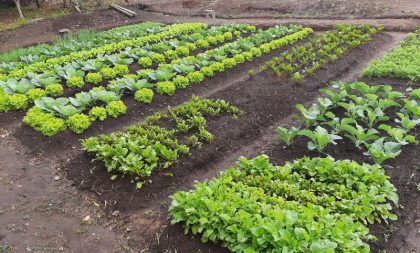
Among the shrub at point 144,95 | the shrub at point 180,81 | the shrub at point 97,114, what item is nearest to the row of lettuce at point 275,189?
the shrub at point 97,114

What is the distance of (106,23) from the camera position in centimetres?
1981

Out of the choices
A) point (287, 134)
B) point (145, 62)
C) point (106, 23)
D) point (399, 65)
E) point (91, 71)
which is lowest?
point (106, 23)

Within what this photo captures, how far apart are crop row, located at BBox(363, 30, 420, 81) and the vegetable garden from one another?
4 centimetres

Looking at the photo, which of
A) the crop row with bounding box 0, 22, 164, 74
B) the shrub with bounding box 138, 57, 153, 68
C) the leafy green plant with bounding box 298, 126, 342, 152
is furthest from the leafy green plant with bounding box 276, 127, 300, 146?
the crop row with bounding box 0, 22, 164, 74

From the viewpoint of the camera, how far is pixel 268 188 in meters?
5.71

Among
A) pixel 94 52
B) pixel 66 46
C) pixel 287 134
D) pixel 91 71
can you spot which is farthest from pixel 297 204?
pixel 66 46

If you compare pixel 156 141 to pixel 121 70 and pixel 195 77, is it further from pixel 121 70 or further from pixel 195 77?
pixel 121 70

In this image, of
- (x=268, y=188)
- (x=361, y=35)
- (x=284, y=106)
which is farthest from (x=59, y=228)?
(x=361, y=35)

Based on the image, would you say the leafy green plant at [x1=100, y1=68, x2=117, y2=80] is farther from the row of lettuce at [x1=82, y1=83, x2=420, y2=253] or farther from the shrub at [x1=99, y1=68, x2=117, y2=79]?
the row of lettuce at [x1=82, y1=83, x2=420, y2=253]

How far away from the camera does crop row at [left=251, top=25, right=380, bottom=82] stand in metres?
10.9

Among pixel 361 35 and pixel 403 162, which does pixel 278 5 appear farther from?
pixel 403 162

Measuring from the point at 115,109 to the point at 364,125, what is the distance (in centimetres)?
544

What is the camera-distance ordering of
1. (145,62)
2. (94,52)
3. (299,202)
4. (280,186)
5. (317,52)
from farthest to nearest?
(94,52)
(317,52)
(145,62)
(280,186)
(299,202)

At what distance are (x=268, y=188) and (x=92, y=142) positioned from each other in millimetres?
3420
